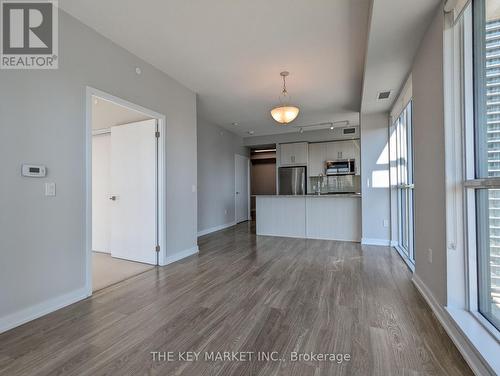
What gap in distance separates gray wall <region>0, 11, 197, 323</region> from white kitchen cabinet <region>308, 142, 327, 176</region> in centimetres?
541

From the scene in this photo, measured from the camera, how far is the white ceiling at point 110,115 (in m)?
3.60

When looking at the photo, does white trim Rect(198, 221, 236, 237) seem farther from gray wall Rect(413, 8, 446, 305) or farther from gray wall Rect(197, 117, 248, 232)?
gray wall Rect(413, 8, 446, 305)

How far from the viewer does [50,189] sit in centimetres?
223

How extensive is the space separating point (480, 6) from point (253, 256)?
3.58 m

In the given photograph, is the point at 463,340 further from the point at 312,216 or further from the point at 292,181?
the point at 292,181

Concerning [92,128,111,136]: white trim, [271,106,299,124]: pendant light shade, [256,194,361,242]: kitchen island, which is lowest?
[256,194,361,242]: kitchen island

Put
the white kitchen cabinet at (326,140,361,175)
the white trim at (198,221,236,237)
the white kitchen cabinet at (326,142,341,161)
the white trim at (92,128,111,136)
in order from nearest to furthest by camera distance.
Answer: the white trim at (92,128,111,136), the white trim at (198,221,236,237), the white kitchen cabinet at (326,140,361,175), the white kitchen cabinet at (326,142,341,161)

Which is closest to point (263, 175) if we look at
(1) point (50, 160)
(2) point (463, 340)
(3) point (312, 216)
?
(3) point (312, 216)

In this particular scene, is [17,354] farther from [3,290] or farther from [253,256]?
[253,256]

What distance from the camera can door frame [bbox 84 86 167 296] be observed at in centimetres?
253

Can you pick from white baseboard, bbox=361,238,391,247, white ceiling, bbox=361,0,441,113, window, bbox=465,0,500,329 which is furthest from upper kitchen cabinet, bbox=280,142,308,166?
window, bbox=465,0,500,329

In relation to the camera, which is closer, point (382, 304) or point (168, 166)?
point (382, 304)

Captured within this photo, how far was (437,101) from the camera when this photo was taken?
6.43 feet

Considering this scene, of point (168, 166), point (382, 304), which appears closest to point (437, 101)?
point (382, 304)
